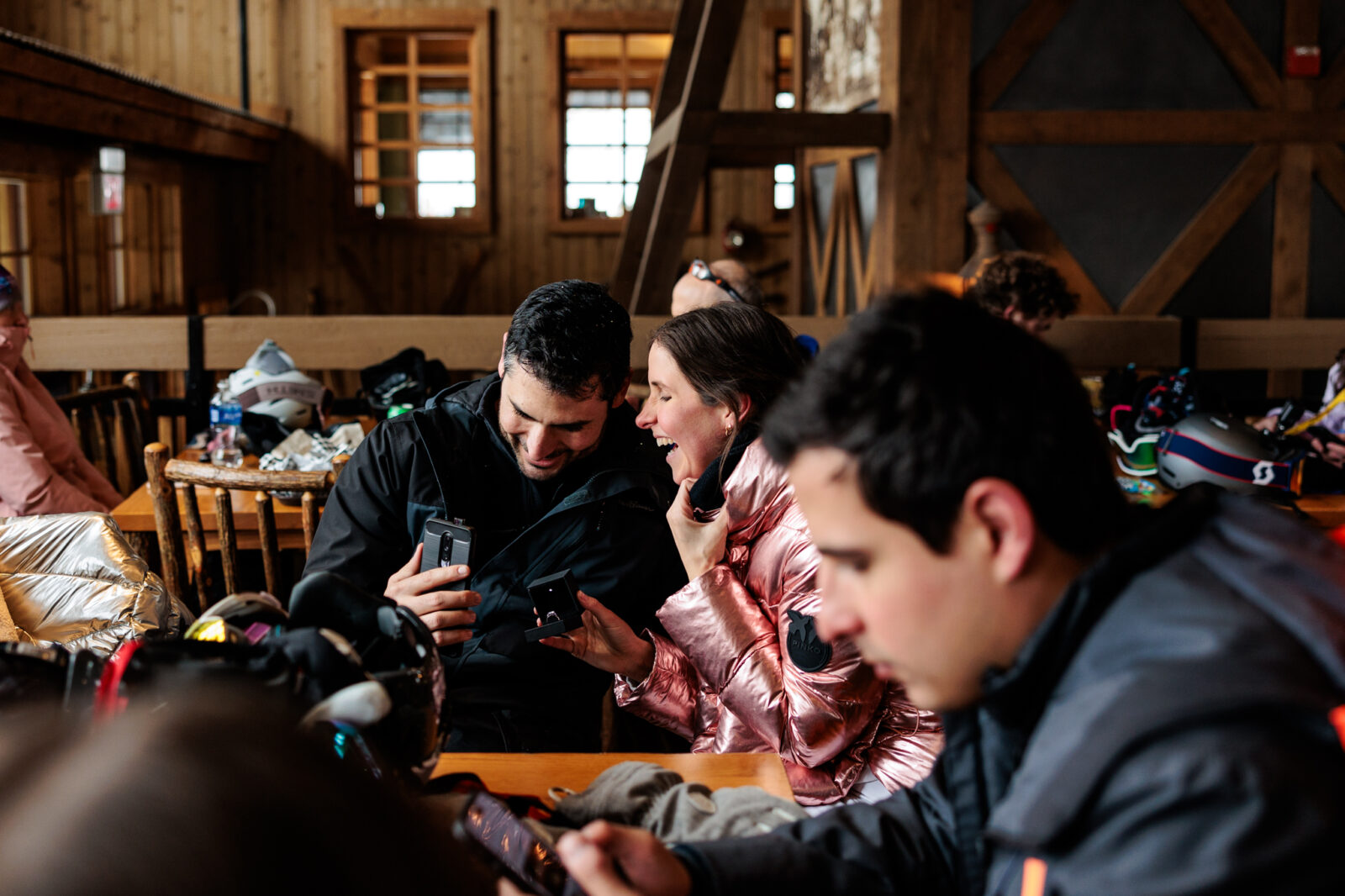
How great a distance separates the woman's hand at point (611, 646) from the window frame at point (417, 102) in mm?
8123

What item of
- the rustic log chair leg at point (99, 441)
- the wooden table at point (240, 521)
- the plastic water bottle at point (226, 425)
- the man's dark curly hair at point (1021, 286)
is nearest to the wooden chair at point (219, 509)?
the wooden table at point (240, 521)

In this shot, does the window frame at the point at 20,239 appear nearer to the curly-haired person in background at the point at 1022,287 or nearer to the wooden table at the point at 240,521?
the wooden table at the point at 240,521

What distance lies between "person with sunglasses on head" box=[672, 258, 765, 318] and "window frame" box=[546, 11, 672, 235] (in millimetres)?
5929

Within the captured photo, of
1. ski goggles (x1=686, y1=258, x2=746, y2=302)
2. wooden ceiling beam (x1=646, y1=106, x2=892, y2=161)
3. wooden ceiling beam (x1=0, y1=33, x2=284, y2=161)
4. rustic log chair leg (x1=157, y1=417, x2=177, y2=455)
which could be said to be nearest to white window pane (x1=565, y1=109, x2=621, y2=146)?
wooden ceiling beam (x1=0, y1=33, x2=284, y2=161)

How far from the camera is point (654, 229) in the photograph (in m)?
4.62

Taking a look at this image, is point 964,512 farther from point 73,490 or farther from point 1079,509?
point 73,490

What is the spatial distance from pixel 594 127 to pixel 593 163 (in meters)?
0.31

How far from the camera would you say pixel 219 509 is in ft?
7.93

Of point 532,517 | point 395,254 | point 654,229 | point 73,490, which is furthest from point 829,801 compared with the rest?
point 395,254

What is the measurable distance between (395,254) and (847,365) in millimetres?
9182

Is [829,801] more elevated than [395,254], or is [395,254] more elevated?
[395,254]

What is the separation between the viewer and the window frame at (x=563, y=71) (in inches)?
361

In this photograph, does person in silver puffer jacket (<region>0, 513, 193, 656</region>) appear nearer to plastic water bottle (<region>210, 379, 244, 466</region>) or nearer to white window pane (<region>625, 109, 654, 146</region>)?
plastic water bottle (<region>210, 379, 244, 466</region>)

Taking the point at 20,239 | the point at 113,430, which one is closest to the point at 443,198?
the point at 20,239
